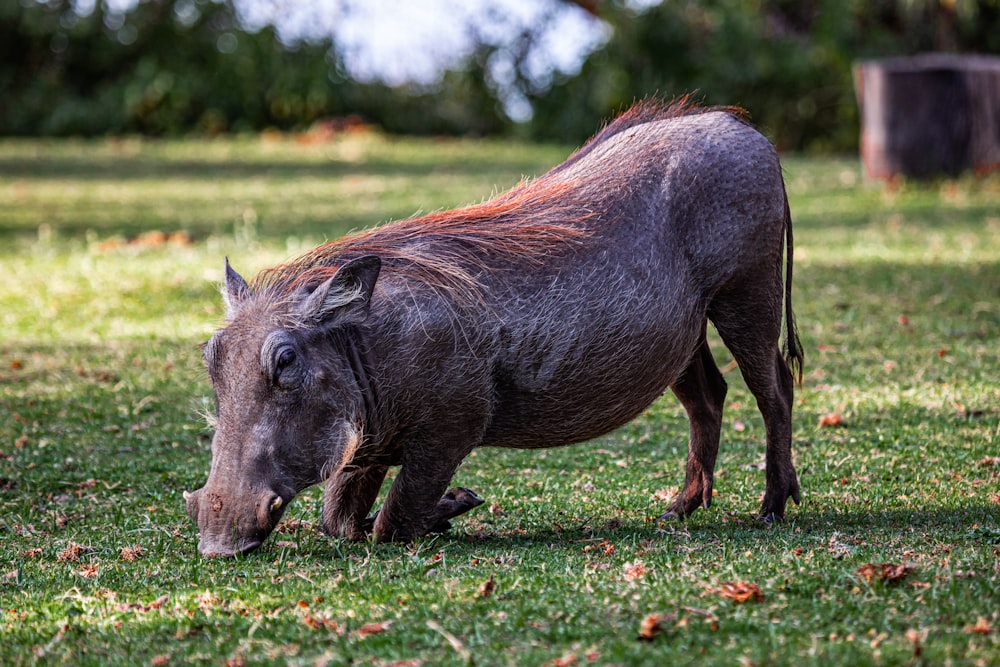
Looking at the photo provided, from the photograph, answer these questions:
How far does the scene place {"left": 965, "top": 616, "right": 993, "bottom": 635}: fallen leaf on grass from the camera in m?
3.34

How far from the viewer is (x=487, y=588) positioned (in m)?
3.78

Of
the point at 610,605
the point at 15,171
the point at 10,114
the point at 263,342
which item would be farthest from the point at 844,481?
the point at 10,114

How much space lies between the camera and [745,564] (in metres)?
4.02

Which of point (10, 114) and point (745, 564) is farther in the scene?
point (10, 114)

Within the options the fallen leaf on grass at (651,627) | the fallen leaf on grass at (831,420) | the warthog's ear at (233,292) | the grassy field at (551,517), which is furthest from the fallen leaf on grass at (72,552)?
the fallen leaf on grass at (831,420)

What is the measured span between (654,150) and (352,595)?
2.20 m

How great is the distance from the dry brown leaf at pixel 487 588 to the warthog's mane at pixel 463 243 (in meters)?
1.13

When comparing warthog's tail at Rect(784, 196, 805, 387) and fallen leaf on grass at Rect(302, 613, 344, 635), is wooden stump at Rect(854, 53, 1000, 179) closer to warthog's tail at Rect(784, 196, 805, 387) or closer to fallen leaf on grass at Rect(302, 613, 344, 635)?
warthog's tail at Rect(784, 196, 805, 387)

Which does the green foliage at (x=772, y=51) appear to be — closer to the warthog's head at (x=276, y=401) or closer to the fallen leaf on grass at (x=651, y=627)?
the warthog's head at (x=276, y=401)

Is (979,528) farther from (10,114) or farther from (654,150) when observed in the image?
(10,114)

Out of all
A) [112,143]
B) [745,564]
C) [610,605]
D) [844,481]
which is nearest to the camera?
[610,605]

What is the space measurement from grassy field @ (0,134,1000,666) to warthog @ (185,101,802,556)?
27 cm

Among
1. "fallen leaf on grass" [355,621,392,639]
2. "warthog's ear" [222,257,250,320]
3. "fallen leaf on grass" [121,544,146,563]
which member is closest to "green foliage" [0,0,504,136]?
"warthog's ear" [222,257,250,320]

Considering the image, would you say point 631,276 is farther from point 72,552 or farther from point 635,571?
point 72,552
